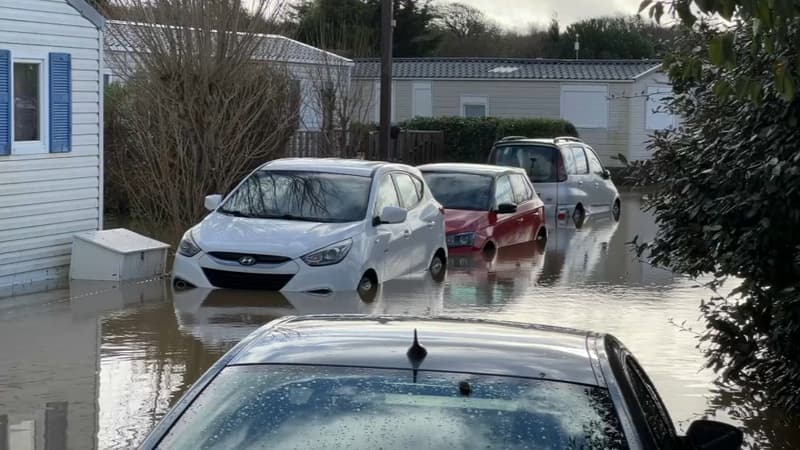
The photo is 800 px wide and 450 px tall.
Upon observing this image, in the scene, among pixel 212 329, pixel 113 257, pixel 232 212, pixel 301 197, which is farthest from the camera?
pixel 113 257

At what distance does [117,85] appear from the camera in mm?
23906


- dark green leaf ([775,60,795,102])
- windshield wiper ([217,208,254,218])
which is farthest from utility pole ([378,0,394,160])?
dark green leaf ([775,60,795,102])

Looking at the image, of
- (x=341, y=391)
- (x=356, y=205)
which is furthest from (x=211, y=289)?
(x=341, y=391)

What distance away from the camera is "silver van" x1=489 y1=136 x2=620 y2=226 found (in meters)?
26.5

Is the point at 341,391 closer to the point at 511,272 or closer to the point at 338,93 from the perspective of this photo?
the point at 511,272

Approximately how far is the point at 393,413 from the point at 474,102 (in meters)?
42.2

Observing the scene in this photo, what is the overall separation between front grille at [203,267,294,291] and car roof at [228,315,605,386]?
345 inches

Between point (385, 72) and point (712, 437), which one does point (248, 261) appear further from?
point (385, 72)

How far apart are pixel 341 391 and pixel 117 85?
2045cm

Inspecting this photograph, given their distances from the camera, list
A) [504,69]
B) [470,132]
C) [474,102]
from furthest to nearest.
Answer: [504,69] → [474,102] → [470,132]

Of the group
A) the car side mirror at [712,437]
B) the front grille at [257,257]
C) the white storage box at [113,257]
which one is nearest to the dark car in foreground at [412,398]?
the car side mirror at [712,437]

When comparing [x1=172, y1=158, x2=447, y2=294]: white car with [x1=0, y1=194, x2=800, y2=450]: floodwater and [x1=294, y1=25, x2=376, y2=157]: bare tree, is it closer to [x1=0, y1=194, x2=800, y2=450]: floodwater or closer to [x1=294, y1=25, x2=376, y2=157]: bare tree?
[x1=0, y1=194, x2=800, y2=450]: floodwater

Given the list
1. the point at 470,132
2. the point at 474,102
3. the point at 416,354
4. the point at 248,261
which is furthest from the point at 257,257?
the point at 474,102

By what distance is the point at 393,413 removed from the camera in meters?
4.17
